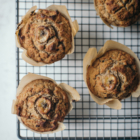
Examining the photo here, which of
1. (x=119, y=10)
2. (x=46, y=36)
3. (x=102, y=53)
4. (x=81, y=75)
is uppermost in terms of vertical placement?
(x=119, y=10)

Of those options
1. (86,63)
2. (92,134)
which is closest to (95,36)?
(86,63)

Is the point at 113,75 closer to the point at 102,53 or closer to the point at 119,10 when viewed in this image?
the point at 102,53

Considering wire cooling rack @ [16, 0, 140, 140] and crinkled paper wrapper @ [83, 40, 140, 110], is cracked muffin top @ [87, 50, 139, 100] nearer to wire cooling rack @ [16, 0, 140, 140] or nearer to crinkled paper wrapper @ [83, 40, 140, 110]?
crinkled paper wrapper @ [83, 40, 140, 110]

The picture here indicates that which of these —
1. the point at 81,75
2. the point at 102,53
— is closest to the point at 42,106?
the point at 81,75

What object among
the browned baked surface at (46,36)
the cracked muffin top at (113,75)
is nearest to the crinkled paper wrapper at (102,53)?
the cracked muffin top at (113,75)

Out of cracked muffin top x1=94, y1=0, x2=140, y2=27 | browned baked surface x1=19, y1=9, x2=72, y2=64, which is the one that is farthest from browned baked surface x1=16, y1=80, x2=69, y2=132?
cracked muffin top x1=94, y1=0, x2=140, y2=27
